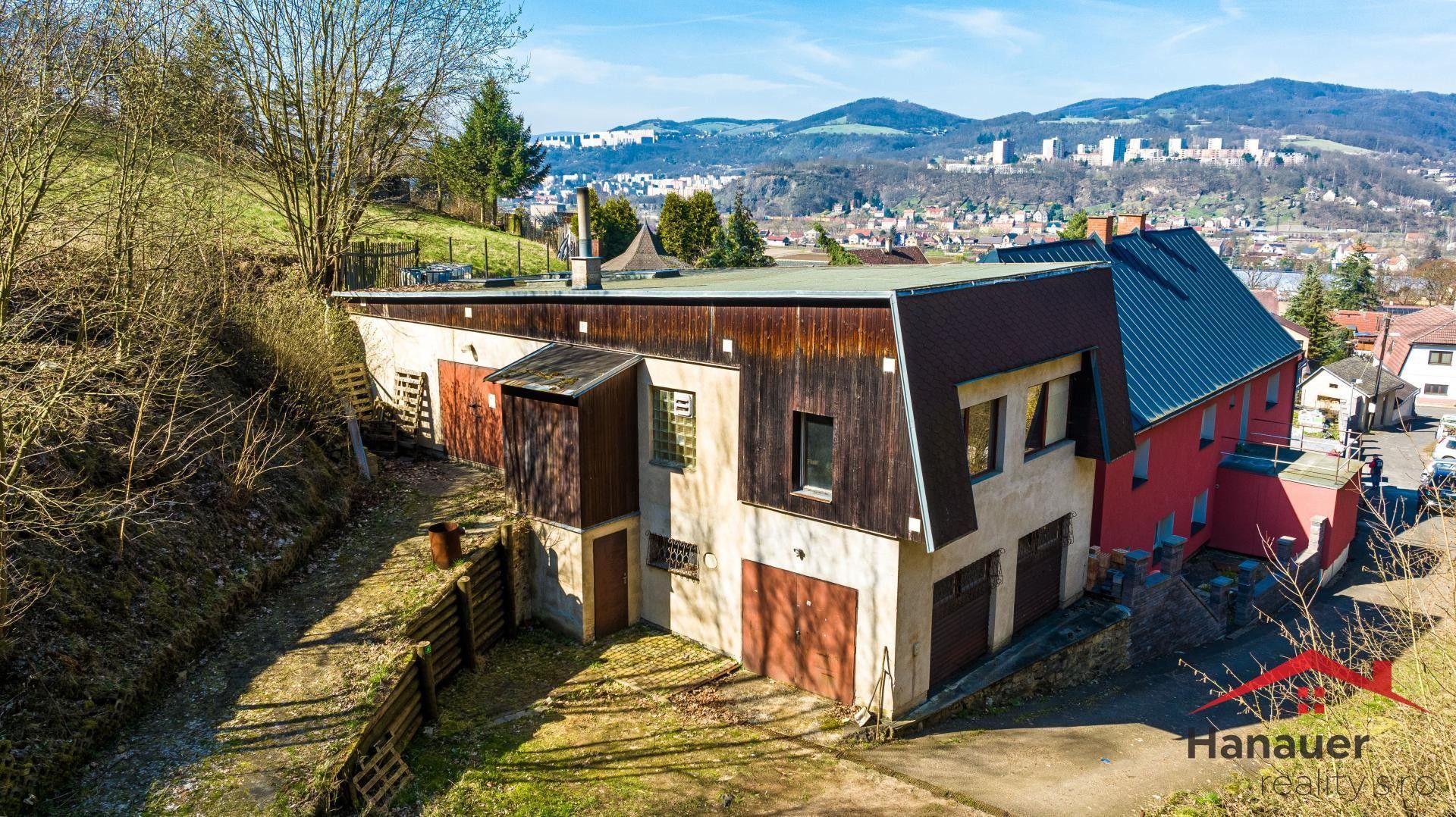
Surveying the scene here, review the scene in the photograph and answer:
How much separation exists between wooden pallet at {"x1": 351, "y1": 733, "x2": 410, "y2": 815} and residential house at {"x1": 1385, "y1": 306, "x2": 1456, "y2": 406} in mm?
80439

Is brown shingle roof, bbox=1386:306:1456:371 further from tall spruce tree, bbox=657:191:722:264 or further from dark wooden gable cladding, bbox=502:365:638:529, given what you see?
dark wooden gable cladding, bbox=502:365:638:529

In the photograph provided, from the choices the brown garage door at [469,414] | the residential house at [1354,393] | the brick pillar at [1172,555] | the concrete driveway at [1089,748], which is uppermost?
the brown garage door at [469,414]

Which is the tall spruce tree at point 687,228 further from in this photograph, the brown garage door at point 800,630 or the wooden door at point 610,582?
the brown garage door at point 800,630

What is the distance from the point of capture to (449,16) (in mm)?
30766

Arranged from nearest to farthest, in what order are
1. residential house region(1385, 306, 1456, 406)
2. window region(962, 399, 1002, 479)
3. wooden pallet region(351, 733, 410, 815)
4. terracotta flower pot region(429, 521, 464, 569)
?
wooden pallet region(351, 733, 410, 815) → window region(962, 399, 1002, 479) → terracotta flower pot region(429, 521, 464, 569) → residential house region(1385, 306, 1456, 406)

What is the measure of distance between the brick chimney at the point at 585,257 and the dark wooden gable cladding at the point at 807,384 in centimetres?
283

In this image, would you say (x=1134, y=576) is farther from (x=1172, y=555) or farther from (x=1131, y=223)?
(x=1131, y=223)

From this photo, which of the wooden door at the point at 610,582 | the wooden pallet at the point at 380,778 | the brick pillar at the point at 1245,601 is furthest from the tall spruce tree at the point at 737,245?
the wooden pallet at the point at 380,778

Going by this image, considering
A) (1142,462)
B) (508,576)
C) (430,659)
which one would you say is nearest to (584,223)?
(508,576)

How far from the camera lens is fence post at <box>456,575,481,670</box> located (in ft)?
52.0

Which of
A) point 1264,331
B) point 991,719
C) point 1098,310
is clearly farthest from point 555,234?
point 991,719

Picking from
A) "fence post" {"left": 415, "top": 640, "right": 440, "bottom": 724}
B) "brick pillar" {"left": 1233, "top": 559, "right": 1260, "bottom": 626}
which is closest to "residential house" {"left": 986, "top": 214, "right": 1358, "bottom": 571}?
"brick pillar" {"left": 1233, "top": 559, "right": 1260, "bottom": 626}

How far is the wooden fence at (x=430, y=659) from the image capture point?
12.0 m

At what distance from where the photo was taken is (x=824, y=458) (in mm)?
15219
